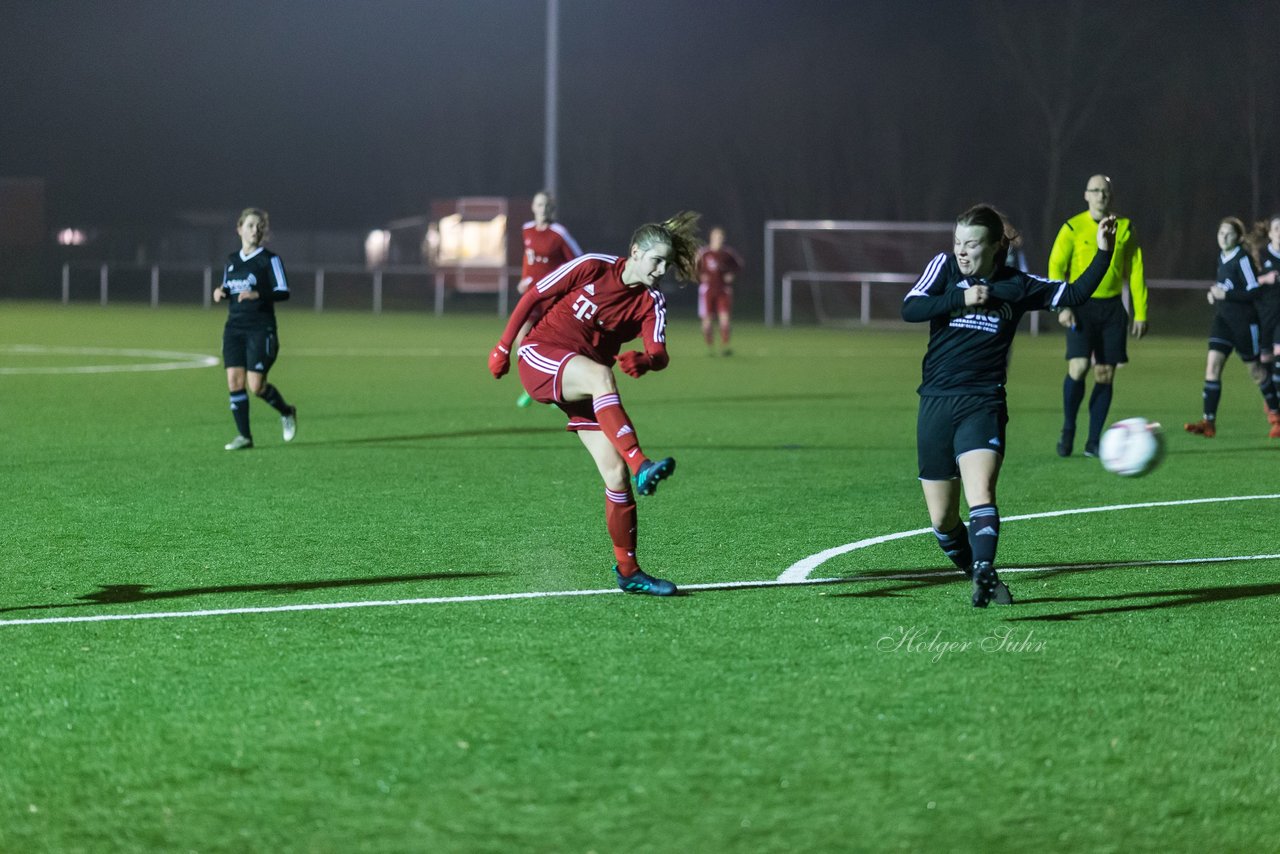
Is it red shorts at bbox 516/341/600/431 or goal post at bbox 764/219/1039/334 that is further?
goal post at bbox 764/219/1039/334

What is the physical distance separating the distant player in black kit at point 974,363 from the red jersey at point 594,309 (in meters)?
1.18

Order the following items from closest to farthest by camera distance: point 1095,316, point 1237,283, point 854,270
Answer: point 1095,316 < point 1237,283 < point 854,270

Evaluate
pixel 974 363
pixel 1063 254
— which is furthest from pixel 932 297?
pixel 1063 254

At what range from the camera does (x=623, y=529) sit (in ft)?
23.2

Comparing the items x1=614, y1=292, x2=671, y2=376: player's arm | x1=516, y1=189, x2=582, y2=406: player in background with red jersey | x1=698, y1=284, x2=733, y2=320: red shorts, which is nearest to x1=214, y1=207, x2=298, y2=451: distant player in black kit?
x1=516, y1=189, x2=582, y2=406: player in background with red jersey

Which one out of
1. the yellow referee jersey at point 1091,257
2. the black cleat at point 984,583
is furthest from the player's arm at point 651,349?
the yellow referee jersey at point 1091,257

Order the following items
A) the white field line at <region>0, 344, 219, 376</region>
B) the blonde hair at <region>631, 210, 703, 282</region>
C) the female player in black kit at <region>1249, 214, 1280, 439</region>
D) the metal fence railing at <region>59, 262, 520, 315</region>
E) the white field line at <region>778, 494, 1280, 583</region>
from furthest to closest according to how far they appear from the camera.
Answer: the metal fence railing at <region>59, 262, 520, 315</region>
the white field line at <region>0, 344, 219, 376</region>
the female player in black kit at <region>1249, 214, 1280, 439</region>
the white field line at <region>778, 494, 1280, 583</region>
the blonde hair at <region>631, 210, 703, 282</region>

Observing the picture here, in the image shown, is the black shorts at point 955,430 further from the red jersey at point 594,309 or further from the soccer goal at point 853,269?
the soccer goal at point 853,269

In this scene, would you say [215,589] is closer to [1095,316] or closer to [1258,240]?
[1095,316]

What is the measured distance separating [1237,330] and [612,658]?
1004 cm

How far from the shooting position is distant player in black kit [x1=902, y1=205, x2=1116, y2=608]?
6.55 meters

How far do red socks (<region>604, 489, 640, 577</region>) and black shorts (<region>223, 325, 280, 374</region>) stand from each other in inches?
242

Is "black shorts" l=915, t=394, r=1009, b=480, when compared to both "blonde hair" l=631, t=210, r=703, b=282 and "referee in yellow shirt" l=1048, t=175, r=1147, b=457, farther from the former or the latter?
"referee in yellow shirt" l=1048, t=175, r=1147, b=457

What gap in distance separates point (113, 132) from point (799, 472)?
67975 mm
